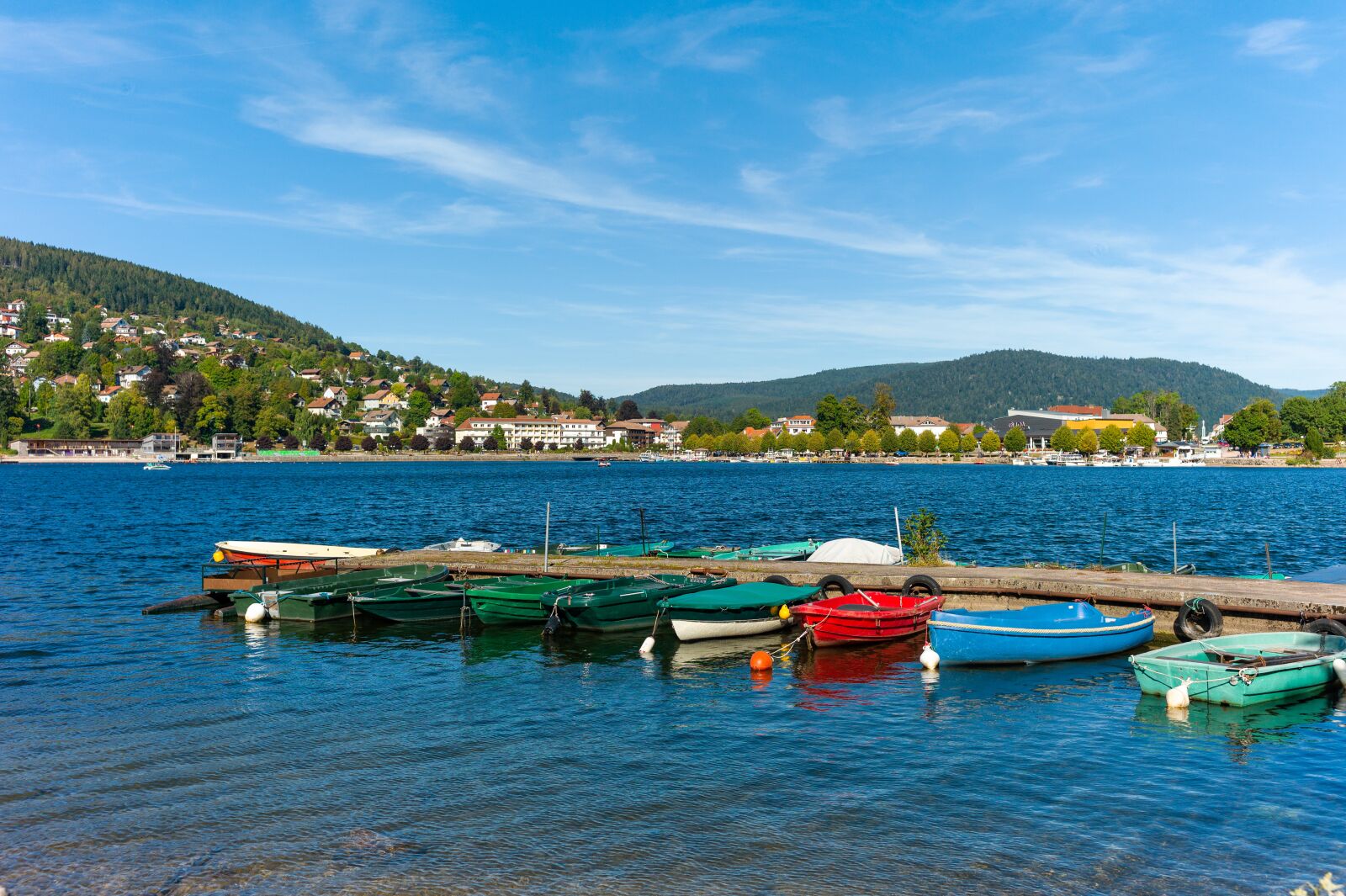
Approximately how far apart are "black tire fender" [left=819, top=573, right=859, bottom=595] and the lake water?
331 centimetres

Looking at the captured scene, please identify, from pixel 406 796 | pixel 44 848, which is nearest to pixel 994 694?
pixel 406 796

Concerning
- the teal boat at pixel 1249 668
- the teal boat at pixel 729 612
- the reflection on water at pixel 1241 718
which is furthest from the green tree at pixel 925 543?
the reflection on water at pixel 1241 718

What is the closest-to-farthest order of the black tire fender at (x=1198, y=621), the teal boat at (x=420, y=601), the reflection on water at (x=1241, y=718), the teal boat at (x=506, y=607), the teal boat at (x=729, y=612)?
the reflection on water at (x=1241, y=718) → the black tire fender at (x=1198, y=621) → the teal boat at (x=729, y=612) → the teal boat at (x=506, y=607) → the teal boat at (x=420, y=601)

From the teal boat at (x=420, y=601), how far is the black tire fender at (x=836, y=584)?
9.08 meters

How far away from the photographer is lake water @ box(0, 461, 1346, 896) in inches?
423

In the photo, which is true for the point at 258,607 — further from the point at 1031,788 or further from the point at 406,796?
the point at 1031,788

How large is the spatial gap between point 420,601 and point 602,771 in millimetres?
14132

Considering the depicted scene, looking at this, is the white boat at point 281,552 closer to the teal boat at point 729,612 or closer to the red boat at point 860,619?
the teal boat at point 729,612

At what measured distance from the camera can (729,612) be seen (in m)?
24.3

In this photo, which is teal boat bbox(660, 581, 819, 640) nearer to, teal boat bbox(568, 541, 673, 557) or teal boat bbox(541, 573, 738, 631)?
teal boat bbox(541, 573, 738, 631)

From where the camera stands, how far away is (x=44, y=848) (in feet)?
36.9

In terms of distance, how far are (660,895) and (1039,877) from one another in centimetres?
445

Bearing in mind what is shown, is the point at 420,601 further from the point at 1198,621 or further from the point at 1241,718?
the point at 1198,621

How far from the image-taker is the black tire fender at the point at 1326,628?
66.0ft
